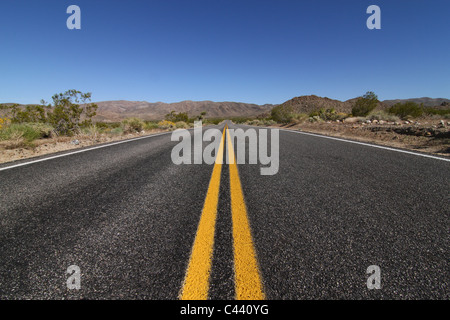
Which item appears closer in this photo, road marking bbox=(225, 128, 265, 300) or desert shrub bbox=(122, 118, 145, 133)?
road marking bbox=(225, 128, 265, 300)

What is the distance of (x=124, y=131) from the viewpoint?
39.5ft

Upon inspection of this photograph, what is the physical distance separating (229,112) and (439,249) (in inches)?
7008

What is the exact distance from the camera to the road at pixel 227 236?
3.36ft

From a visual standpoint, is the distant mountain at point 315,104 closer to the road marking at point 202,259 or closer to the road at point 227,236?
the road at point 227,236

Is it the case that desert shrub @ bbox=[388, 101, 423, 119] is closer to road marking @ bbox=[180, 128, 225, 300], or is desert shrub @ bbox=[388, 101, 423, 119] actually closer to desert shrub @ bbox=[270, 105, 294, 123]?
desert shrub @ bbox=[270, 105, 294, 123]

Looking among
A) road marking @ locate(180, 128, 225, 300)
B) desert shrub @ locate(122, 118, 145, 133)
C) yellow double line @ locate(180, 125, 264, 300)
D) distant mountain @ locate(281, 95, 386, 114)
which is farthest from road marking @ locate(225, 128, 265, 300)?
distant mountain @ locate(281, 95, 386, 114)

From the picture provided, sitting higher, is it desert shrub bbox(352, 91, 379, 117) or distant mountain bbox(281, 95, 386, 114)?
distant mountain bbox(281, 95, 386, 114)

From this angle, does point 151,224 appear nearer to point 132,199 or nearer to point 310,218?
point 132,199

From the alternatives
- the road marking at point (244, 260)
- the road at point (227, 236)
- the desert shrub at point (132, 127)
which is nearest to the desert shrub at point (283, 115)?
the desert shrub at point (132, 127)

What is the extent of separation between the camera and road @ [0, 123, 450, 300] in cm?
102

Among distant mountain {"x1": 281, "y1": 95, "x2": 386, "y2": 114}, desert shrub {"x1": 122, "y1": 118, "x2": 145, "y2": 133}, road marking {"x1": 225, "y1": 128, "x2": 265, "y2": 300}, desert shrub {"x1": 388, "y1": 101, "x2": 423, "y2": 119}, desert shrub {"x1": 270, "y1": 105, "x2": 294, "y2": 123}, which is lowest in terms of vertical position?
road marking {"x1": 225, "y1": 128, "x2": 265, "y2": 300}

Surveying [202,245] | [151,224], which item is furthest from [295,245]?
[151,224]

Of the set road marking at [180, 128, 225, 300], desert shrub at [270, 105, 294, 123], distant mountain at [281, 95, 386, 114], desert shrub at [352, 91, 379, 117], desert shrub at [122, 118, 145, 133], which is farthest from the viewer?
distant mountain at [281, 95, 386, 114]

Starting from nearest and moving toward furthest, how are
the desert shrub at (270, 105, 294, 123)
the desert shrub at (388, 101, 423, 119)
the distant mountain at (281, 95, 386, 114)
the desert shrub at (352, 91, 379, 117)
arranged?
the desert shrub at (388, 101, 423, 119) → the desert shrub at (352, 91, 379, 117) → the desert shrub at (270, 105, 294, 123) → the distant mountain at (281, 95, 386, 114)
